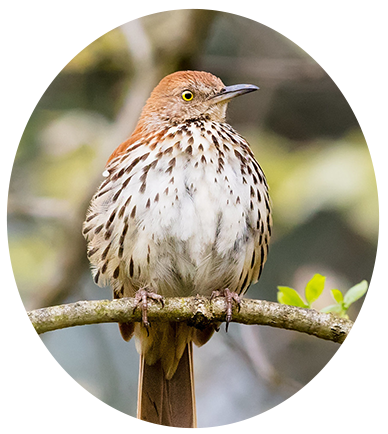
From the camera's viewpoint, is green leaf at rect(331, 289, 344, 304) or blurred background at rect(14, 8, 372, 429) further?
green leaf at rect(331, 289, 344, 304)

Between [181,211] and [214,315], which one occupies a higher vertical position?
[181,211]

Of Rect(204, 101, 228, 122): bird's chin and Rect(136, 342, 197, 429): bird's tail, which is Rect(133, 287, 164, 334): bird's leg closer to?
Rect(136, 342, 197, 429): bird's tail

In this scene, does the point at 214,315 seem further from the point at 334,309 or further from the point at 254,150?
the point at 254,150

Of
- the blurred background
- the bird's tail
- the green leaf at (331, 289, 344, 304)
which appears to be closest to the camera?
the blurred background

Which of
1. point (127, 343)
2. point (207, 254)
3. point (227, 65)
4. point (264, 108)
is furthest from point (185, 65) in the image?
point (127, 343)

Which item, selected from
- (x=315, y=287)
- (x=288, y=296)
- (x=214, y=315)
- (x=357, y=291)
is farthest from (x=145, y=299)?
(x=357, y=291)

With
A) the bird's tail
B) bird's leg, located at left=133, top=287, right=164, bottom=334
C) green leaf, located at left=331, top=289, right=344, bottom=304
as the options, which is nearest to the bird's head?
bird's leg, located at left=133, top=287, right=164, bottom=334

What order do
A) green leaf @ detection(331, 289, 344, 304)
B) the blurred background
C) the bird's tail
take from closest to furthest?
1. the blurred background
2. green leaf @ detection(331, 289, 344, 304)
3. the bird's tail

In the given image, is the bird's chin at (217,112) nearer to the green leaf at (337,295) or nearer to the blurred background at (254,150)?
the blurred background at (254,150)
